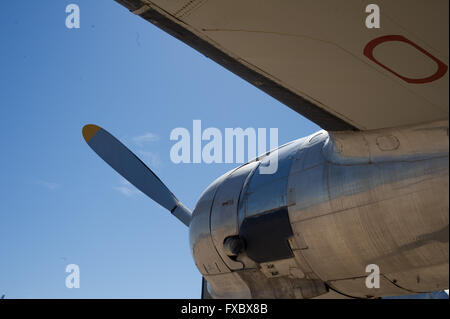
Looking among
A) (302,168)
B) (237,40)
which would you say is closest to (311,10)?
(237,40)

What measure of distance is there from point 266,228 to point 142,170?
4.70 meters

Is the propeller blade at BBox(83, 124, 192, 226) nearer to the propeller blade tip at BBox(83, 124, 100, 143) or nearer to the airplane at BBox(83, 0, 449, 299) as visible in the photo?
the propeller blade tip at BBox(83, 124, 100, 143)

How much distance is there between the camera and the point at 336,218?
5191 mm

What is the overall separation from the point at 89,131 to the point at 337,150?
6504mm

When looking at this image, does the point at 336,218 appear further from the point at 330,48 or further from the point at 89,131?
the point at 89,131

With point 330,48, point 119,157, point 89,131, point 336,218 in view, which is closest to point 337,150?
point 336,218

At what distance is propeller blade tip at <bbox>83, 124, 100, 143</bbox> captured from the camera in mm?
Result: 10016

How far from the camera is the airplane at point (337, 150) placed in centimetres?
357

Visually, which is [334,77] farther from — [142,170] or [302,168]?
[142,170]

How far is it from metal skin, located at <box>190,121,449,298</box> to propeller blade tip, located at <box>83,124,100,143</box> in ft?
13.0

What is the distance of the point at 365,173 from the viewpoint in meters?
4.93

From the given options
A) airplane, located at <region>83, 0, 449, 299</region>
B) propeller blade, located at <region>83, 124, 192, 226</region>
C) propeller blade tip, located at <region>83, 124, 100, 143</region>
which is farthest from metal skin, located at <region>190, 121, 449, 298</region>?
propeller blade tip, located at <region>83, 124, 100, 143</region>
